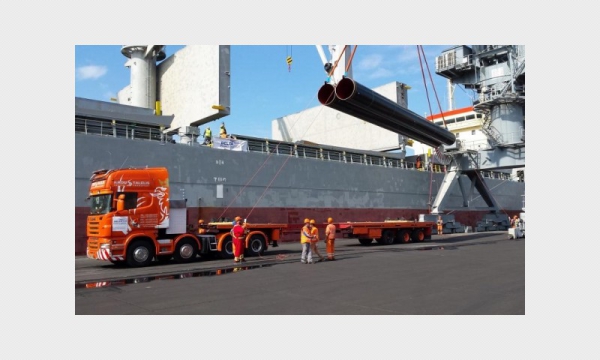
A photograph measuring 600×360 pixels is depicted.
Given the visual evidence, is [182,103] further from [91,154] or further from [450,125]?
[450,125]

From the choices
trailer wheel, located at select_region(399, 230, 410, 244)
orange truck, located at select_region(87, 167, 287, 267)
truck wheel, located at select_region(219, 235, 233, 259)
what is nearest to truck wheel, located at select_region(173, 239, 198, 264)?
orange truck, located at select_region(87, 167, 287, 267)

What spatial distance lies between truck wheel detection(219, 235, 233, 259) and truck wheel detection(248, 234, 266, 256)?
75cm

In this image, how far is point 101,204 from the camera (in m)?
12.9

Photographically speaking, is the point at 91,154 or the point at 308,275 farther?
the point at 91,154

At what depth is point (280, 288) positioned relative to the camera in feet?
28.9

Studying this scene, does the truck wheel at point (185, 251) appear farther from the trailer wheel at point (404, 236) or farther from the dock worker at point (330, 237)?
the trailer wheel at point (404, 236)

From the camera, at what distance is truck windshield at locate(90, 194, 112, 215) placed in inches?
501

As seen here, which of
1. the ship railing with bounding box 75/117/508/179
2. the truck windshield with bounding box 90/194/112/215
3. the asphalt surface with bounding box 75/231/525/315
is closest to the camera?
the asphalt surface with bounding box 75/231/525/315

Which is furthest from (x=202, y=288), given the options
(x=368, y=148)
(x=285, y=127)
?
(x=285, y=127)

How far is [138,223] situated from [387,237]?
479 inches

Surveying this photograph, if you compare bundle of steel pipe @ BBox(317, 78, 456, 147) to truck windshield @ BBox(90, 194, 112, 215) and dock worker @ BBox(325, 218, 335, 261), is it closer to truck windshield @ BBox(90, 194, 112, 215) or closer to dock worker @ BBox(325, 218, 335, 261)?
dock worker @ BBox(325, 218, 335, 261)

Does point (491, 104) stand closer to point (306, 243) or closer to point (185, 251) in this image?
point (306, 243)

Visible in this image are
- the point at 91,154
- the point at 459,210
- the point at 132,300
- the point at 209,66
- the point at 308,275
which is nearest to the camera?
the point at 132,300

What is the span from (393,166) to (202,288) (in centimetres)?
2608
